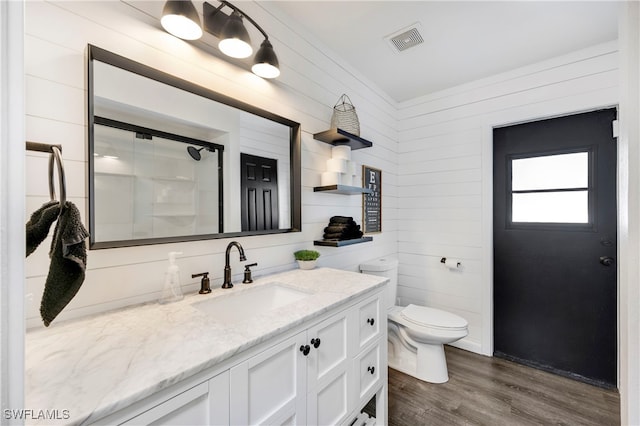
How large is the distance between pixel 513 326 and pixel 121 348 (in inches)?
110

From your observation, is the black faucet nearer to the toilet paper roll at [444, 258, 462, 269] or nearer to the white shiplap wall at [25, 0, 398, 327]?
the white shiplap wall at [25, 0, 398, 327]

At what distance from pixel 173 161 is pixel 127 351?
2.60 ft

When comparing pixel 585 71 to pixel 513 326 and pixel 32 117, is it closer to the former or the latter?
pixel 513 326

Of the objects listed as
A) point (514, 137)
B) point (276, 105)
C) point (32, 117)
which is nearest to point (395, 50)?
point (276, 105)

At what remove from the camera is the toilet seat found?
1963mm

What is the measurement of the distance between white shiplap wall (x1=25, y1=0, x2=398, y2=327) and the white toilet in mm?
543

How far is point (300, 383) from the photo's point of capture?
103 cm

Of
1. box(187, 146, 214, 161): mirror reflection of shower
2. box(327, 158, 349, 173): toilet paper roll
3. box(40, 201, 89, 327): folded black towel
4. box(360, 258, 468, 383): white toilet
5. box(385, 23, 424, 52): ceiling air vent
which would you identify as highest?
box(385, 23, 424, 52): ceiling air vent

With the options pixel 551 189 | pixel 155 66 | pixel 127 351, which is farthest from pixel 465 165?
pixel 127 351

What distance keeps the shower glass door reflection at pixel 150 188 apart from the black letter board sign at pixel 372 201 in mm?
1388

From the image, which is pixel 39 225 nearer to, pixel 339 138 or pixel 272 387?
pixel 272 387

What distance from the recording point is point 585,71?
2.04 m

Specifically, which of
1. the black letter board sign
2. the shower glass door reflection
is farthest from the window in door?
the shower glass door reflection

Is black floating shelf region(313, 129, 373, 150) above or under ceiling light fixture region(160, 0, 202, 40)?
under
